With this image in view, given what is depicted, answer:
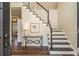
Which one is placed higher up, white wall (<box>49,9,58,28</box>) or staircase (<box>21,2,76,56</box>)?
white wall (<box>49,9,58,28</box>)

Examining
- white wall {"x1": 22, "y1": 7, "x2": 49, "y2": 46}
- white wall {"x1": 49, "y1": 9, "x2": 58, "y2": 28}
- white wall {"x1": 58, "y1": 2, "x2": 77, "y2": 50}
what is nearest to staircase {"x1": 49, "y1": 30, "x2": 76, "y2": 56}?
white wall {"x1": 58, "y1": 2, "x2": 77, "y2": 50}

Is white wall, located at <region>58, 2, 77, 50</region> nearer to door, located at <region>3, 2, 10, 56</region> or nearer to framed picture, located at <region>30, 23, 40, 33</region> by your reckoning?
framed picture, located at <region>30, 23, 40, 33</region>

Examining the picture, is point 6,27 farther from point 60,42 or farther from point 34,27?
point 34,27

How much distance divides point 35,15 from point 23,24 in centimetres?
50

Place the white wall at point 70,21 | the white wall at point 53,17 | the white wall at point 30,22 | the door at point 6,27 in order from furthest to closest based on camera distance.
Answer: the white wall at point 53,17 < the white wall at point 30,22 < the white wall at point 70,21 < the door at point 6,27

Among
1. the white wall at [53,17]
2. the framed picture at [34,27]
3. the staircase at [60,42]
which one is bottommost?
the staircase at [60,42]

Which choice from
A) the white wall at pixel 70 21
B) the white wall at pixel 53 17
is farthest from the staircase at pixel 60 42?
the white wall at pixel 53 17

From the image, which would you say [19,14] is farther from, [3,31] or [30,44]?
[3,31]

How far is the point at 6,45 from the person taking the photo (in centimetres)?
117

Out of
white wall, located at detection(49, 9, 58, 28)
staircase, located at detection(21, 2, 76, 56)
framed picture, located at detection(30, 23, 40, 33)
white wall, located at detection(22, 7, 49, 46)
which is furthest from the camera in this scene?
white wall, located at detection(49, 9, 58, 28)

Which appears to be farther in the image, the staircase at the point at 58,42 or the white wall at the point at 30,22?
the white wall at the point at 30,22

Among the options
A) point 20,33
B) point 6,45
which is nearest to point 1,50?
point 6,45

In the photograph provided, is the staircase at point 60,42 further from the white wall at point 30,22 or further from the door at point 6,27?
the door at point 6,27

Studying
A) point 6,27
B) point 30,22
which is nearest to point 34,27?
point 30,22
